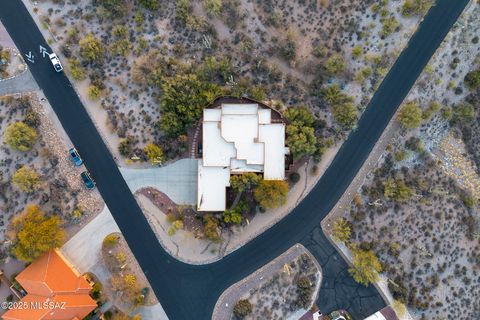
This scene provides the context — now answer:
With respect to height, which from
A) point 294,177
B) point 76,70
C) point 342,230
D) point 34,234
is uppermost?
point 76,70

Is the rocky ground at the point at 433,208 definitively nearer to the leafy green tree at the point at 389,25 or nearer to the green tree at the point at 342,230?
the green tree at the point at 342,230

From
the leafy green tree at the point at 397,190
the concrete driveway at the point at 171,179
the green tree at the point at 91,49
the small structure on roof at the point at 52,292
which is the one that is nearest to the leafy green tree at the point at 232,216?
the concrete driveway at the point at 171,179

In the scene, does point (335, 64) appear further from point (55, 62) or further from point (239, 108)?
point (55, 62)

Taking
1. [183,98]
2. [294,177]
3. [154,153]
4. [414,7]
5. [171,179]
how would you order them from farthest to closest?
[171,179]
[294,177]
[414,7]
[154,153]
[183,98]

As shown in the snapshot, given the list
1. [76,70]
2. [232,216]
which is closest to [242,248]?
[232,216]

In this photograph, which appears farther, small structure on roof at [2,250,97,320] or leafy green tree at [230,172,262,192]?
leafy green tree at [230,172,262,192]

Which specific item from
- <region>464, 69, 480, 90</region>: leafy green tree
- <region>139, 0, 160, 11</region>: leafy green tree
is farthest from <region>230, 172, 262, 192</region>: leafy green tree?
<region>464, 69, 480, 90</region>: leafy green tree

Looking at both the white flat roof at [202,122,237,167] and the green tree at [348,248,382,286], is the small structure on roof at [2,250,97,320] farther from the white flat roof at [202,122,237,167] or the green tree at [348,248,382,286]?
the green tree at [348,248,382,286]
